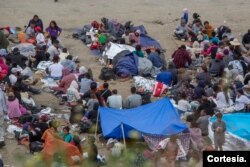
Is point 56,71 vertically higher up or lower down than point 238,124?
higher up

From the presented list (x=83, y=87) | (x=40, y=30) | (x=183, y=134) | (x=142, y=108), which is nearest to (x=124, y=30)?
(x=40, y=30)

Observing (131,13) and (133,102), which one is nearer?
(133,102)

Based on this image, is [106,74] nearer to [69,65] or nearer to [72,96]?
[69,65]

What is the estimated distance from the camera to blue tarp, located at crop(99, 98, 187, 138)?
13578 mm

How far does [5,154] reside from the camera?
1342 centimetres

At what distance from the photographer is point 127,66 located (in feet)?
58.1

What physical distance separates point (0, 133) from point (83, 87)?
299 centimetres

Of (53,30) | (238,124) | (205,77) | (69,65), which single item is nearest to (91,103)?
(69,65)

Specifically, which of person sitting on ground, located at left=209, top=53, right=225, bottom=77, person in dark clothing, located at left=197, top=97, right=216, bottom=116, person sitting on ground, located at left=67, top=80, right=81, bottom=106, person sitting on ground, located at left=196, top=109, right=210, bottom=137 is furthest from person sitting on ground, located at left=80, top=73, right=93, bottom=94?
person sitting on ground, located at left=209, top=53, right=225, bottom=77

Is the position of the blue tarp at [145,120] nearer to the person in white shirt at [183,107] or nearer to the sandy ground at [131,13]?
the person in white shirt at [183,107]

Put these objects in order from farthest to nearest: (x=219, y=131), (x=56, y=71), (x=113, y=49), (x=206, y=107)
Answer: (x=113, y=49) → (x=56, y=71) → (x=206, y=107) → (x=219, y=131)

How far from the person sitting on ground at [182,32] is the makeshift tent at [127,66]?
392 cm

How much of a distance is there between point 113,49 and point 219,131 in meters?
6.27

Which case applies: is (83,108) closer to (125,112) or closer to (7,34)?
(125,112)
